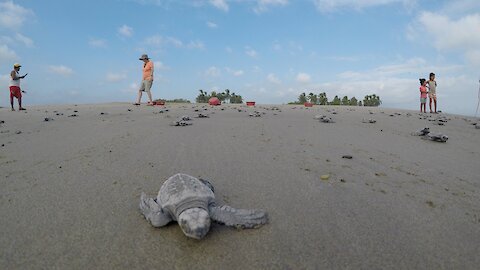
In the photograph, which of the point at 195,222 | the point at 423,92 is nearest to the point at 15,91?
the point at 195,222

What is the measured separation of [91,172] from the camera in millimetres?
3801

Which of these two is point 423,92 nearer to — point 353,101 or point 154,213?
point 353,101

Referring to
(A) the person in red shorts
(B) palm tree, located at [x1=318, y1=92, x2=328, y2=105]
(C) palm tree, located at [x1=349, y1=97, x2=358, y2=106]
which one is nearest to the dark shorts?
(A) the person in red shorts

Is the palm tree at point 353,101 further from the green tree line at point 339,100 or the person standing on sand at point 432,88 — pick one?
the person standing on sand at point 432,88

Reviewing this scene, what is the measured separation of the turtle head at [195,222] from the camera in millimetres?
2289

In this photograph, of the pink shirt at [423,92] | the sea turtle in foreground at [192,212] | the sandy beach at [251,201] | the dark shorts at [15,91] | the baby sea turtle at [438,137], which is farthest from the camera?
the pink shirt at [423,92]

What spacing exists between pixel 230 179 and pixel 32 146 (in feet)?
11.9

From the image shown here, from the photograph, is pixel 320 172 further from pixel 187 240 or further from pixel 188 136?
pixel 188 136

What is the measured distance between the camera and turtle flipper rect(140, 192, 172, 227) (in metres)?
2.52

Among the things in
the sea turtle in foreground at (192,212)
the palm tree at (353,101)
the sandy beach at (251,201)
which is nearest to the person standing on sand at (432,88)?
the sandy beach at (251,201)

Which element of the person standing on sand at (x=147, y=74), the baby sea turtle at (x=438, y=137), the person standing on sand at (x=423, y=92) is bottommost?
the baby sea turtle at (x=438, y=137)

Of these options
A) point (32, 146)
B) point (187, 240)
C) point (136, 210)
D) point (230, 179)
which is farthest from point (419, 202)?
point (32, 146)

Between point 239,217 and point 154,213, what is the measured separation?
69 cm

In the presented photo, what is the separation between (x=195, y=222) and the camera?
2.31 metres
